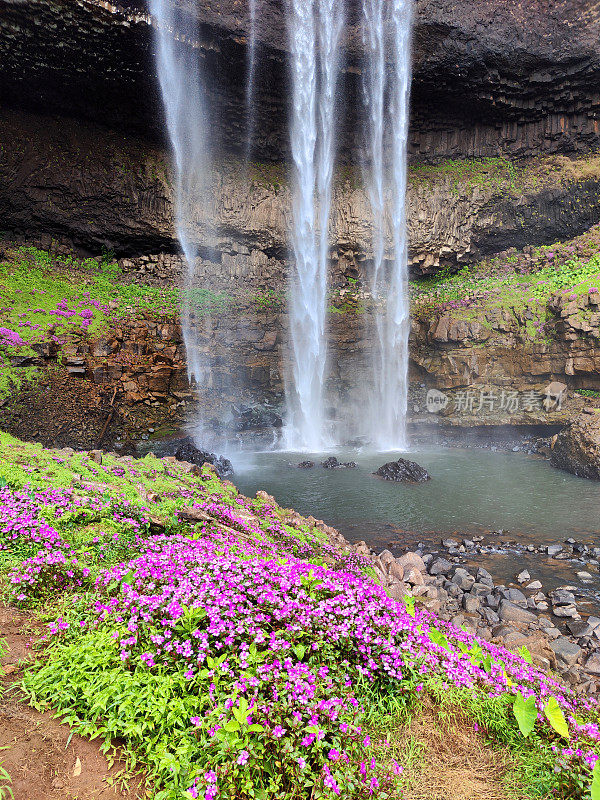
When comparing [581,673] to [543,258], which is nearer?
[581,673]

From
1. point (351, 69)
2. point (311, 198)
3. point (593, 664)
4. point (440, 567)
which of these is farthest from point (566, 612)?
point (351, 69)

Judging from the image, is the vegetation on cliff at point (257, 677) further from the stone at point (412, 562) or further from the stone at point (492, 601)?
the stone at point (412, 562)

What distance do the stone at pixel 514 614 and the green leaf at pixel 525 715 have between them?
353cm

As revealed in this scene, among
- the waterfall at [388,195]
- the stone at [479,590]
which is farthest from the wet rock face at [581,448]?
the stone at [479,590]

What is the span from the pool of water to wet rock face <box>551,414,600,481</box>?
1.21 feet

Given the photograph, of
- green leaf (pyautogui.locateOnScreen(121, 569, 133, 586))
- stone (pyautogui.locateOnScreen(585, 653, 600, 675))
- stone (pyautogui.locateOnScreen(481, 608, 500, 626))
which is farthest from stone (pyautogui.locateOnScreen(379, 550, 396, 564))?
green leaf (pyautogui.locateOnScreen(121, 569, 133, 586))

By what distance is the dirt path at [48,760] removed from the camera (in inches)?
68.5

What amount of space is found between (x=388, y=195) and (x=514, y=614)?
22.4 m

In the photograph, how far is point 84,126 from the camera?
2055cm

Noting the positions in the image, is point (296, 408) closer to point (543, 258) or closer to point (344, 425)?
point (344, 425)

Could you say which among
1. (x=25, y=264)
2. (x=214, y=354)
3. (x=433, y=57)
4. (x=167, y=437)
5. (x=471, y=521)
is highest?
(x=433, y=57)

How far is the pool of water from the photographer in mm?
7570

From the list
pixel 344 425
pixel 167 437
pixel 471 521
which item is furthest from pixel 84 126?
pixel 471 521

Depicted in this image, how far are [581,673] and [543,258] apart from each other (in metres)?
21.6
